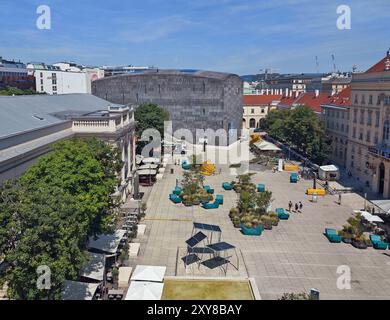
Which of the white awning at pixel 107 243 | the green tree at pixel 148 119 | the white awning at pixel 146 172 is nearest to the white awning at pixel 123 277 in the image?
the white awning at pixel 107 243

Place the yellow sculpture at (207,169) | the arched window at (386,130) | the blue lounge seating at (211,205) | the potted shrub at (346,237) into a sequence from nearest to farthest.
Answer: the potted shrub at (346,237) < the blue lounge seating at (211,205) < the arched window at (386,130) < the yellow sculpture at (207,169)

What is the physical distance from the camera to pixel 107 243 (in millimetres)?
30984

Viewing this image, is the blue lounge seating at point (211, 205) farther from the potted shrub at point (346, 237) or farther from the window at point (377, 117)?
the window at point (377, 117)

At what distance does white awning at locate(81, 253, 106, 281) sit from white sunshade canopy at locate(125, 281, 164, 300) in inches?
104

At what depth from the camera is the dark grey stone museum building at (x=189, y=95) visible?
95250 mm

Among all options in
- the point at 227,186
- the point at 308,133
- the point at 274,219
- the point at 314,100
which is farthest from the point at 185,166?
the point at 314,100

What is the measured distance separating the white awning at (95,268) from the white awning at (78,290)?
1.58 m

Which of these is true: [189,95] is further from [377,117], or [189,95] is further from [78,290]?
[78,290]

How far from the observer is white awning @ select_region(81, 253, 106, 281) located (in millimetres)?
25953

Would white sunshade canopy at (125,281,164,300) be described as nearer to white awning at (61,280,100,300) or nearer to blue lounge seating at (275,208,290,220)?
white awning at (61,280,100,300)

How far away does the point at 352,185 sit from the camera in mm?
57562

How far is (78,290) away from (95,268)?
146 inches

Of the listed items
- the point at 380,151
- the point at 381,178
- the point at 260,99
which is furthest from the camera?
the point at 260,99

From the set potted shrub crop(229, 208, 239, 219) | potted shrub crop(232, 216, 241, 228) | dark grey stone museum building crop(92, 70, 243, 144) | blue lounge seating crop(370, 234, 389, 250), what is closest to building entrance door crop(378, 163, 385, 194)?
blue lounge seating crop(370, 234, 389, 250)
